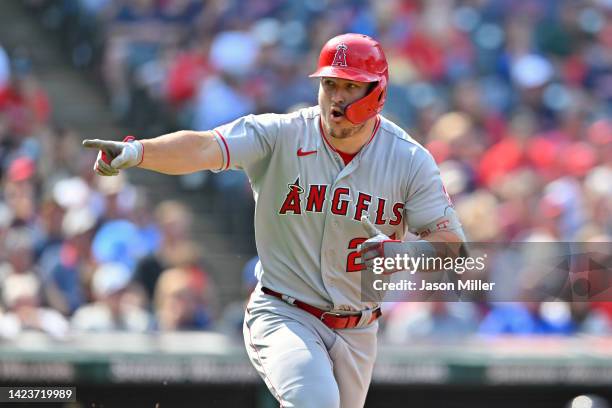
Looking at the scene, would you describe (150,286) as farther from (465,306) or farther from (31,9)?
(31,9)

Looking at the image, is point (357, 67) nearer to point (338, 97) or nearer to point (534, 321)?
point (338, 97)

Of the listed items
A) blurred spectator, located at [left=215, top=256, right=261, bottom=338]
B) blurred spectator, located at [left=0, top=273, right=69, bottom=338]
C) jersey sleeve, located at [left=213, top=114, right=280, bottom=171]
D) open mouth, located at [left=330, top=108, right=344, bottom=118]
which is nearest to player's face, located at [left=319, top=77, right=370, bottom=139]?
open mouth, located at [left=330, top=108, right=344, bottom=118]

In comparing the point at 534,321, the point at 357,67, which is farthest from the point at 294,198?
the point at 534,321

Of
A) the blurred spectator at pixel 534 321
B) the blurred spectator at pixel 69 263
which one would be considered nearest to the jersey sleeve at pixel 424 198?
the blurred spectator at pixel 534 321

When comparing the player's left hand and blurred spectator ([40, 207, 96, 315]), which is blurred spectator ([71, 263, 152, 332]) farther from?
the player's left hand

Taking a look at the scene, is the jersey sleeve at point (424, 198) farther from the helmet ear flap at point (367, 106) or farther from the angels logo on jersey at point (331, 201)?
the helmet ear flap at point (367, 106)

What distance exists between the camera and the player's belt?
5277mm

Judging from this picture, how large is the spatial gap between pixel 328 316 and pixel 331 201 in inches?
20.9

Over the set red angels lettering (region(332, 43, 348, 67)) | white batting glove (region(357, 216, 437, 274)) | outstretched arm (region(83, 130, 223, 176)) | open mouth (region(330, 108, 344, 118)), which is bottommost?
white batting glove (region(357, 216, 437, 274))

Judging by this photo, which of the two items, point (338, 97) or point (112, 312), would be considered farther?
point (112, 312)

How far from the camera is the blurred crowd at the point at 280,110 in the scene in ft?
28.5

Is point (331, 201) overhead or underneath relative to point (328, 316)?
overhead

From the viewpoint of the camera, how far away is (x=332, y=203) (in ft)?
17.2

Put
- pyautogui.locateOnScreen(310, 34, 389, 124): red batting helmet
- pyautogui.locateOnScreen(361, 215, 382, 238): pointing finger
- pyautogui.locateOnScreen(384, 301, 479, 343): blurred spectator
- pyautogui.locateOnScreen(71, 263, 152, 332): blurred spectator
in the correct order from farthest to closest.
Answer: pyautogui.locateOnScreen(71, 263, 152, 332): blurred spectator
pyautogui.locateOnScreen(384, 301, 479, 343): blurred spectator
pyautogui.locateOnScreen(310, 34, 389, 124): red batting helmet
pyautogui.locateOnScreen(361, 215, 382, 238): pointing finger
